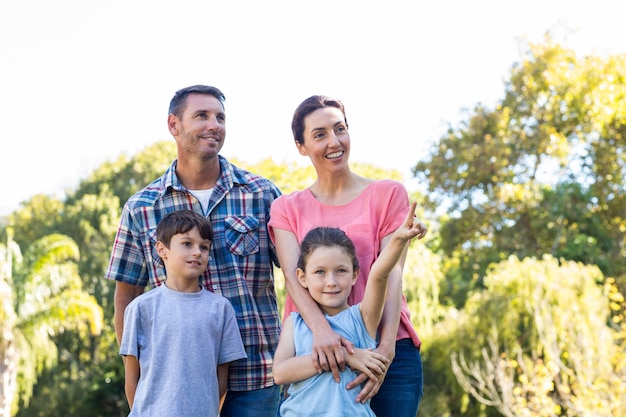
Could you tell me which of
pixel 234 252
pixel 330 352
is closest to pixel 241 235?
pixel 234 252

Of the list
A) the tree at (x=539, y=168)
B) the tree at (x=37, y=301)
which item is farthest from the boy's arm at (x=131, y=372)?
the tree at (x=539, y=168)

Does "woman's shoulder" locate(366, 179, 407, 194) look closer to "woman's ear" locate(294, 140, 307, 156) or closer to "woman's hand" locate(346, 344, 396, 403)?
"woman's ear" locate(294, 140, 307, 156)

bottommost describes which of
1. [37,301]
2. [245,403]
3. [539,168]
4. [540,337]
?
[245,403]

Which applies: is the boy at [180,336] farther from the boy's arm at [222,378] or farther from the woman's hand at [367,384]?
the woman's hand at [367,384]

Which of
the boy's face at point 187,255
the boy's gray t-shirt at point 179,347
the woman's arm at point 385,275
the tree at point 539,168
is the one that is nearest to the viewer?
the woman's arm at point 385,275

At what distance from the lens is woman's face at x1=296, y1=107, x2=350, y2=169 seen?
3256mm

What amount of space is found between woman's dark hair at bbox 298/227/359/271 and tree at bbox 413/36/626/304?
14.4m

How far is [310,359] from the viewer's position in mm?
3006

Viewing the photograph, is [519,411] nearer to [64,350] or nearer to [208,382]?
[208,382]

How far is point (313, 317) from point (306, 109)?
826 millimetres

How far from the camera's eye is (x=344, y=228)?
3227 mm

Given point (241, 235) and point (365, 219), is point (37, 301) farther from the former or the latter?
point (365, 219)

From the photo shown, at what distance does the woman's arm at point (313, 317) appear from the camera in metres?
2.97

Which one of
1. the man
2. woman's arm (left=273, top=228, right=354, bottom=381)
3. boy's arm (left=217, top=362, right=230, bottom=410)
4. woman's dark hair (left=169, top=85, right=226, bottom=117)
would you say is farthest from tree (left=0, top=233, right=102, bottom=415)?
woman's arm (left=273, top=228, right=354, bottom=381)
